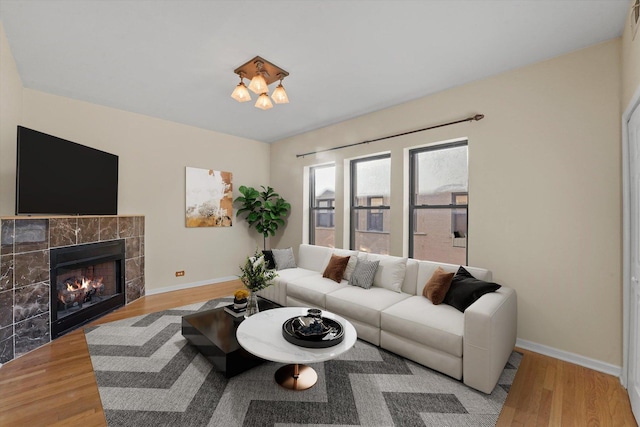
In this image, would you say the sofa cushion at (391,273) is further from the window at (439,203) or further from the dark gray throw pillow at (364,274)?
the window at (439,203)

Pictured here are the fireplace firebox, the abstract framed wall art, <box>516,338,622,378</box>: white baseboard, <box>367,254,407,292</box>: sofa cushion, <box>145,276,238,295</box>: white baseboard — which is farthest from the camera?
the abstract framed wall art

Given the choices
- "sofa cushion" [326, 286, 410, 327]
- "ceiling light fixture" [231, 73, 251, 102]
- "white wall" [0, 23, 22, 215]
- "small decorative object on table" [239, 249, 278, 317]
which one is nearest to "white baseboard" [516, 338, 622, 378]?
"sofa cushion" [326, 286, 410, 327]

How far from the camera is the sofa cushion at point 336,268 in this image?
3.67 meters

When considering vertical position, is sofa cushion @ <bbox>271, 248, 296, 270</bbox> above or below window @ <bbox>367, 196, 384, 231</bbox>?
below

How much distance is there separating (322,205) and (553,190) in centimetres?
342

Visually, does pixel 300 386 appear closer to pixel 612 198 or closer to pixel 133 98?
pixel 612 198

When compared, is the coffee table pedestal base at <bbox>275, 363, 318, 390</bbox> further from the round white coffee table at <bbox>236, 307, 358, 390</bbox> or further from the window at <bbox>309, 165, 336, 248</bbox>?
the window at <bbox>309, 165, 336, 248</bbox>

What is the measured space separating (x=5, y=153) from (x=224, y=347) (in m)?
3.14

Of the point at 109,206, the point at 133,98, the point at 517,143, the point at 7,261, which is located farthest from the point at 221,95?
the point at 517,143

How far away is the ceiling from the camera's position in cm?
208

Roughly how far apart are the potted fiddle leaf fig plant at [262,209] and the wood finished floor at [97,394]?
10.4 feet

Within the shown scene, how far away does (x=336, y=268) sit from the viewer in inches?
146

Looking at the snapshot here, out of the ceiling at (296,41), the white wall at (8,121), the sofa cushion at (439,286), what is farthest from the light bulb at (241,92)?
the sofa cushion at (439,286)

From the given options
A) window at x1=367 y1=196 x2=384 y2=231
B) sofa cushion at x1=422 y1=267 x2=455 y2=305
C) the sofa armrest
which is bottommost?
the sofa armrest
